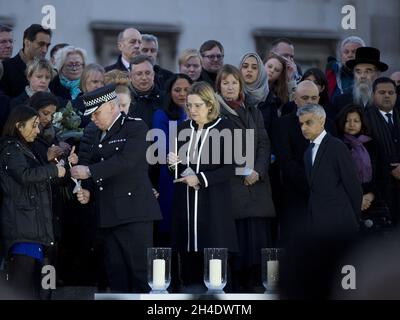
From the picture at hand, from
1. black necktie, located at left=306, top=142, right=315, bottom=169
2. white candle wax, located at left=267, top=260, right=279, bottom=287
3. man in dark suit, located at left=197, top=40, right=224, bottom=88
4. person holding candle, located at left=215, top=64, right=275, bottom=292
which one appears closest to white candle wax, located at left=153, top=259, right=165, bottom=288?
white candle wax, located at left=267, top=260, right=279, bottom=287

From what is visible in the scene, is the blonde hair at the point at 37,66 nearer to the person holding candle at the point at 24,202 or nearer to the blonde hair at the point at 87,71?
the blonde hair at the point at 87,71

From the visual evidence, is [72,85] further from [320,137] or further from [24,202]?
[320,137]

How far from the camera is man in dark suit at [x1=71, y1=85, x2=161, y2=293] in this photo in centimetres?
662

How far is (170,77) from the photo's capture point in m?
7.52

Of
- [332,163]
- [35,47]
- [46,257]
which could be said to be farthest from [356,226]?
[35,47]

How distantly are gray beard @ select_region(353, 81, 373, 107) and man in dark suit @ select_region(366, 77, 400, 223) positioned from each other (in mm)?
40

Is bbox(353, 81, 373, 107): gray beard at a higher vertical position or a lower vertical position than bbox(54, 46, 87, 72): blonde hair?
lower

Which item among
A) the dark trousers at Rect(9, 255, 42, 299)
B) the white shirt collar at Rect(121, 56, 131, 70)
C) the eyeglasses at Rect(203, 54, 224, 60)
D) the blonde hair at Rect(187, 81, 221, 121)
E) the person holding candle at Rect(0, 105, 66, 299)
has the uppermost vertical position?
the eyeglasses at Rect(203, 54, 224, 60)

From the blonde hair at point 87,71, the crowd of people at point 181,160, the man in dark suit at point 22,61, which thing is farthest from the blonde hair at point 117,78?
the man in dark suit at point 22,61

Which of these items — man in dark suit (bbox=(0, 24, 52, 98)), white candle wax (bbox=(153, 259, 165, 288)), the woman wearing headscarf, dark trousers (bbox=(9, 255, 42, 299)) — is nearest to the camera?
white candle wax (bbox=(153, 259, 165, 288))

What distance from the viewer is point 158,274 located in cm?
597

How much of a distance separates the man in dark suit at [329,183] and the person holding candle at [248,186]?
27 cm

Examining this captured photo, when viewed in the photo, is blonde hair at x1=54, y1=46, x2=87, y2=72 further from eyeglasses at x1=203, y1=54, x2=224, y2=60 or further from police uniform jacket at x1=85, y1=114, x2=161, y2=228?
police uniform jacket at x1=85, y1=114, x2=161, y2=228

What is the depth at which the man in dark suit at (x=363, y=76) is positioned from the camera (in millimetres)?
7680
